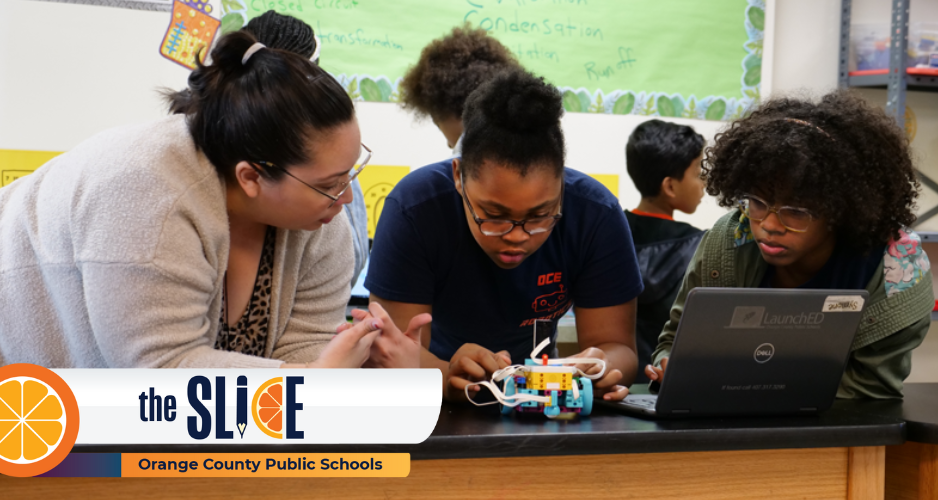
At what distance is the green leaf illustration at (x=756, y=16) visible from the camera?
9.27ft

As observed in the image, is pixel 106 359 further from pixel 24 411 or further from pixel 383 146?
pixel 383 146

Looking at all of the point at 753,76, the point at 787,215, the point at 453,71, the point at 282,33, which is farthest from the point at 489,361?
the point at 753,76

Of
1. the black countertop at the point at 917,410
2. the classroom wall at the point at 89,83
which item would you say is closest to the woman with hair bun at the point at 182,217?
the black countertop at the point at 917,410

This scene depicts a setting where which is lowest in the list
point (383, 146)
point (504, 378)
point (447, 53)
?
point (504, 378)

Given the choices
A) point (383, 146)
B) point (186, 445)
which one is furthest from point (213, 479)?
point (383, 146)

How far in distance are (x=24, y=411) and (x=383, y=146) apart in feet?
5.67

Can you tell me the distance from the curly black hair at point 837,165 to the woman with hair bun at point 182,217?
708 millimetres

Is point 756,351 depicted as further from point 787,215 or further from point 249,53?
point 249,53

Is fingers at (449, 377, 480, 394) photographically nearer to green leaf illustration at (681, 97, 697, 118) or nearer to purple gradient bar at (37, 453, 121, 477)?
purple gradient bar at (37, 453, 121, 477)

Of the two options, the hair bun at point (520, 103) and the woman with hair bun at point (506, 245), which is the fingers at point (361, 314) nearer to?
the woman with hair bun at point (506, 245)

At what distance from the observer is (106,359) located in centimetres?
107

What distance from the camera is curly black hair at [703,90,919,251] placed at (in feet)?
4.42

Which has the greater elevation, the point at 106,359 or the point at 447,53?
the point at 447,53

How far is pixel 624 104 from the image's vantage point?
272cm
